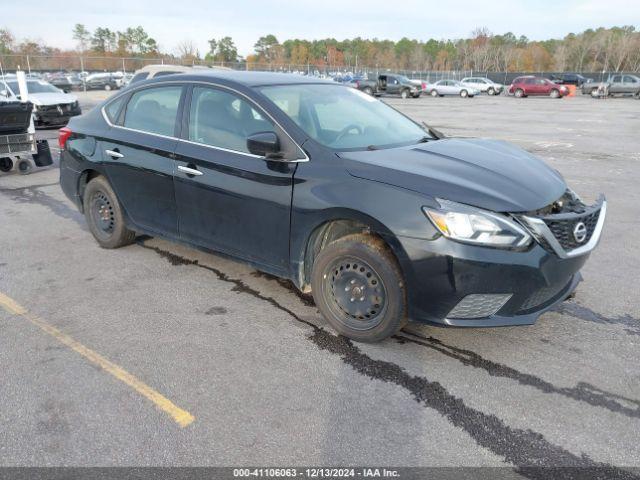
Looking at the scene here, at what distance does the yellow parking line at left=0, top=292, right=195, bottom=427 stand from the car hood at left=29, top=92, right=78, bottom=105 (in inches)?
563

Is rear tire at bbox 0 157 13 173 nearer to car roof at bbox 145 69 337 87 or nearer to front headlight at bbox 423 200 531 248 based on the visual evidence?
car roof at bbox 145 69 337 87

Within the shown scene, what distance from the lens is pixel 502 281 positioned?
3.03 metres

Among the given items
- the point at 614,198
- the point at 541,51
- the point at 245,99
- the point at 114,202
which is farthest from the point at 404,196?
the point at 541,51

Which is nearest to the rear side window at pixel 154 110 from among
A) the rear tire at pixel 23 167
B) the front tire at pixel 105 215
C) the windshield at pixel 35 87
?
the front tire at pixel 105 215

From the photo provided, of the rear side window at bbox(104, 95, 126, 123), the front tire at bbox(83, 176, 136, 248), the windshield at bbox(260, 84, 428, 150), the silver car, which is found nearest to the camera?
the windshield at bbox(260, 84, 428, 150)

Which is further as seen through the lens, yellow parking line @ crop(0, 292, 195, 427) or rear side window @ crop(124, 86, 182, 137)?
rear side window @ crop(124, 86, 182, 137)

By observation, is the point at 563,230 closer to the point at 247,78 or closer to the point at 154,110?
the point at 247,78

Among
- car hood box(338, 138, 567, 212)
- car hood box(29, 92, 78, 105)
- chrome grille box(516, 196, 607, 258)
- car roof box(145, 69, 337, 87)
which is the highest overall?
car roof box(145, 69, 337, 87)

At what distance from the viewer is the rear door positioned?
14.5 ft

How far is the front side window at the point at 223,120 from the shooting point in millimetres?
3900

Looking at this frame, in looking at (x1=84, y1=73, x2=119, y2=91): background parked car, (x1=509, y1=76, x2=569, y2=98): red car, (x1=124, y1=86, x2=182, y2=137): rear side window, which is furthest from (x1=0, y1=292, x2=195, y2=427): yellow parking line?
(x1=84, y1=73, x2=119, y2=91): background parked car

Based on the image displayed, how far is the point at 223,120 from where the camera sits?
4.10 metres

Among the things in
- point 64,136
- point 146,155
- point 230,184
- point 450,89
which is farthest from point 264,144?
point 450,89

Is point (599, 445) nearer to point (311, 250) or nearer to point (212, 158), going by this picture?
point (311, 250)
